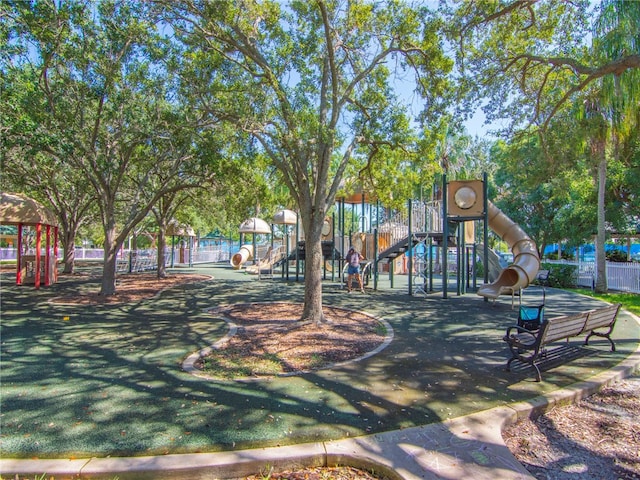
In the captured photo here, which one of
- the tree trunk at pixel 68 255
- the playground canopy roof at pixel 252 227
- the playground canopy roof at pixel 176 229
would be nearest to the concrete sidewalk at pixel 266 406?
the tree trunk at pixel 68 255

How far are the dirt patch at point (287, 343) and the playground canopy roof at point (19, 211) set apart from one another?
33.5ft

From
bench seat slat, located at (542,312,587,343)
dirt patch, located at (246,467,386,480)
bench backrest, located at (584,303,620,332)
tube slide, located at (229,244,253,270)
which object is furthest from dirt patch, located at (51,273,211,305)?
tube slide, located at (229,244,253,270)

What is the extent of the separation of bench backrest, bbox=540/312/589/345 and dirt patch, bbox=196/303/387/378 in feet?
8.93

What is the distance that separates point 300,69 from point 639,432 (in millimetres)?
9099

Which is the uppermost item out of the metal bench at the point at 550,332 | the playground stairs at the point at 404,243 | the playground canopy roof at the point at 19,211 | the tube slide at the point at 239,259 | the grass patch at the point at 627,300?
the playground canopy roof at the point at 19,211

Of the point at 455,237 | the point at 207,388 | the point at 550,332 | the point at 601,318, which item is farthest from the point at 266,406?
the point at 455,237

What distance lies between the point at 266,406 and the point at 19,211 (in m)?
15.7

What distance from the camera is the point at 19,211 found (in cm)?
1536

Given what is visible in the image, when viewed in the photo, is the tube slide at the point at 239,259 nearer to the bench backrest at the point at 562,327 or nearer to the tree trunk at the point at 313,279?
the tree trunk at the point at 313,279

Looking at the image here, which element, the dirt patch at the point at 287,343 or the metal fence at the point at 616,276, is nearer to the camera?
the dirt patch at the point at 287,343

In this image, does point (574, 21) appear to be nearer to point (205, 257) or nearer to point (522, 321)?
point (522, 321)

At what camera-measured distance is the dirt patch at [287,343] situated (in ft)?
19.3

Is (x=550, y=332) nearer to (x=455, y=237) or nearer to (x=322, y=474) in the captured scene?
(x=322, y=474)

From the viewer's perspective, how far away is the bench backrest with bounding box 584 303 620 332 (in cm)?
654
